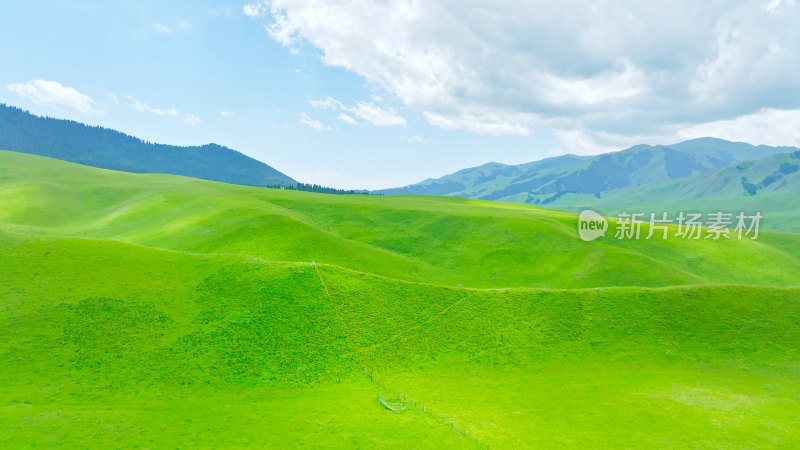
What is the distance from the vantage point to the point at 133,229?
95.2 meters

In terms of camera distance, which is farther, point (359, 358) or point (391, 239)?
point (391, 239)

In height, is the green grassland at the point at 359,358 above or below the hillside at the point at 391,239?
below

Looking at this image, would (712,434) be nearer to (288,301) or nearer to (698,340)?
(698,340)

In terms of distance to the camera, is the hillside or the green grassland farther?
the hillside

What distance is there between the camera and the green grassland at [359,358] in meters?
31.6

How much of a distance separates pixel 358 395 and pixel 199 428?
12.3 meters

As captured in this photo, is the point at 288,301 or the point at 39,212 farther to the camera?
the point at 39,212

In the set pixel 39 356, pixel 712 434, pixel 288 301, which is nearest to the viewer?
pixel 712 434

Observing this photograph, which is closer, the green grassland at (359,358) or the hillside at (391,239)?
the green grassland at (359,358)

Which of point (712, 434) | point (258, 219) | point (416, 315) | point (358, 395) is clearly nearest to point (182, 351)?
point (358, 395)

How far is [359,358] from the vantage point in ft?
139

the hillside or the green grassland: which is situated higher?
the hillside

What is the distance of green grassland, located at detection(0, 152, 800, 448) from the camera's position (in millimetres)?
31625

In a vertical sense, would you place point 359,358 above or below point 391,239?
below
